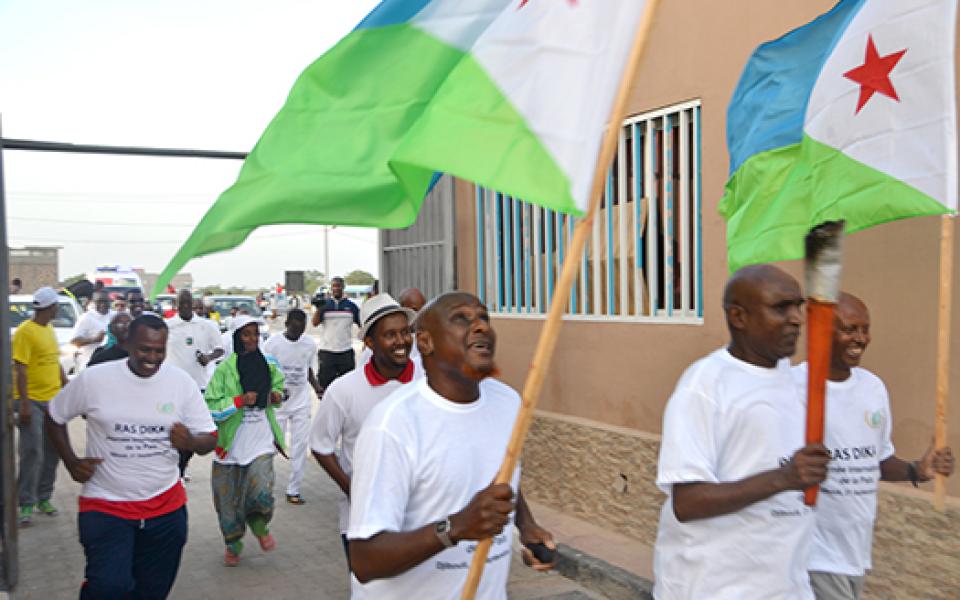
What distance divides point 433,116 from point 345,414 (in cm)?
234

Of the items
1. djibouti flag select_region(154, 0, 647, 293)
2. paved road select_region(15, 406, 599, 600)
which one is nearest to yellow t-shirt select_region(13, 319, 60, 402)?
paved road select_region(15, 406, 599, 600)

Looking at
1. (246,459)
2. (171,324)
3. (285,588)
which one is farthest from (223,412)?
(171,324)

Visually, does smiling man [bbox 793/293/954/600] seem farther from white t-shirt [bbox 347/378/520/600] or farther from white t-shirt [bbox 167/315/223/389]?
white t-shirt [bbox 167/315/223/389]

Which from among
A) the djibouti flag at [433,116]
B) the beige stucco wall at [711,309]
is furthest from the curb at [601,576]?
the djibouti flag at [433,116]

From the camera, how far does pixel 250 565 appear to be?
7.28 metres

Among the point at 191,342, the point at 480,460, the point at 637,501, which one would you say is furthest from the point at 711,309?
the point at 191,342

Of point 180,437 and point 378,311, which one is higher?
point 378,311

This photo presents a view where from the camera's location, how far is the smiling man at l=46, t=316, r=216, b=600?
4.96 meters

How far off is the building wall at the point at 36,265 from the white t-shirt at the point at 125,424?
197 ft

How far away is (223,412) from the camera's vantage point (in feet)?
24.0

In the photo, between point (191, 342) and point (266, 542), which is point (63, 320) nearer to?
point (191, 342)

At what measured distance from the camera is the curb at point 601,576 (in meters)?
6.38

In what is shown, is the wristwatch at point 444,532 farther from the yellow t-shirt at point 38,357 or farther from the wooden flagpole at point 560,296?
the yellow t-shirt at point 38,357

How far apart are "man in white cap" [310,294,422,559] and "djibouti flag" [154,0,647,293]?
5.42 feet
